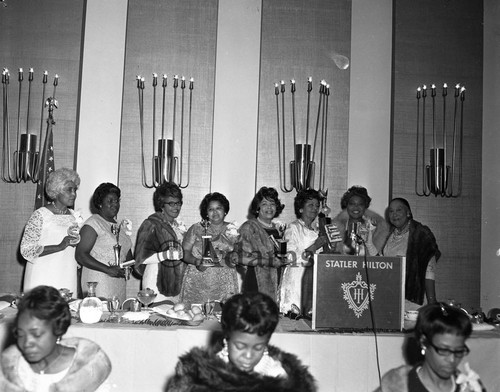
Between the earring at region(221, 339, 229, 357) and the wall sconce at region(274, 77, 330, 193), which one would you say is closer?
the earring at region(221, 339, 229, 357)

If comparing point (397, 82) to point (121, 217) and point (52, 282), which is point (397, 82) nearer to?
point (121, 217)

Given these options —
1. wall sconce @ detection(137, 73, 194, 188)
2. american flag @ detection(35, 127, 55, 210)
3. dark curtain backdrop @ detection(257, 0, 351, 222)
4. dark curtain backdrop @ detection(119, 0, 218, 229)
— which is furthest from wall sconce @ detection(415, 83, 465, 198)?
american flag @ detection(35, 127, 55, 210)

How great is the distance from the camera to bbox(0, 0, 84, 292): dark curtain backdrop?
18.8ft

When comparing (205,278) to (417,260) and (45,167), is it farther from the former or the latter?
(45,167)

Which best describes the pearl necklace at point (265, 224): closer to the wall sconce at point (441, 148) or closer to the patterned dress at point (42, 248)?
the patterned dress at point (42, 248)

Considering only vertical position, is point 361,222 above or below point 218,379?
above

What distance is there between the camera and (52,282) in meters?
4.11

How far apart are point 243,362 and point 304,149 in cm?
404

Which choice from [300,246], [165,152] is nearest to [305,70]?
[165,152]

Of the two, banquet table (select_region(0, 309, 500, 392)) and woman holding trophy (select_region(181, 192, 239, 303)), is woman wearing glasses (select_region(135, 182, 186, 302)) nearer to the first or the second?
woman holding trophy (select_region(181, 192, 239, 303))

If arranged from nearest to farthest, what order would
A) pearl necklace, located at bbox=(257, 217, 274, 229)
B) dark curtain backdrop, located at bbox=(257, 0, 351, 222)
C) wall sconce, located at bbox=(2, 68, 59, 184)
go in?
pearl necklace, located at bbox=(257, 217, 274, 229), wall sconce, located at bbox=(2, 68, 59, 184), dark curtain backdrop, located at bbox=(257, 0, 351, 222)

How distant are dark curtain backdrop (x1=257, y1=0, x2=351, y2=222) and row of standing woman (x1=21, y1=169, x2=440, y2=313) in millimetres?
1336

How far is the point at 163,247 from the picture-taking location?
4566 mm

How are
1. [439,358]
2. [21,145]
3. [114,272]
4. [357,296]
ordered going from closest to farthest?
[439,358], [357,296], [114,272], [21,145]
